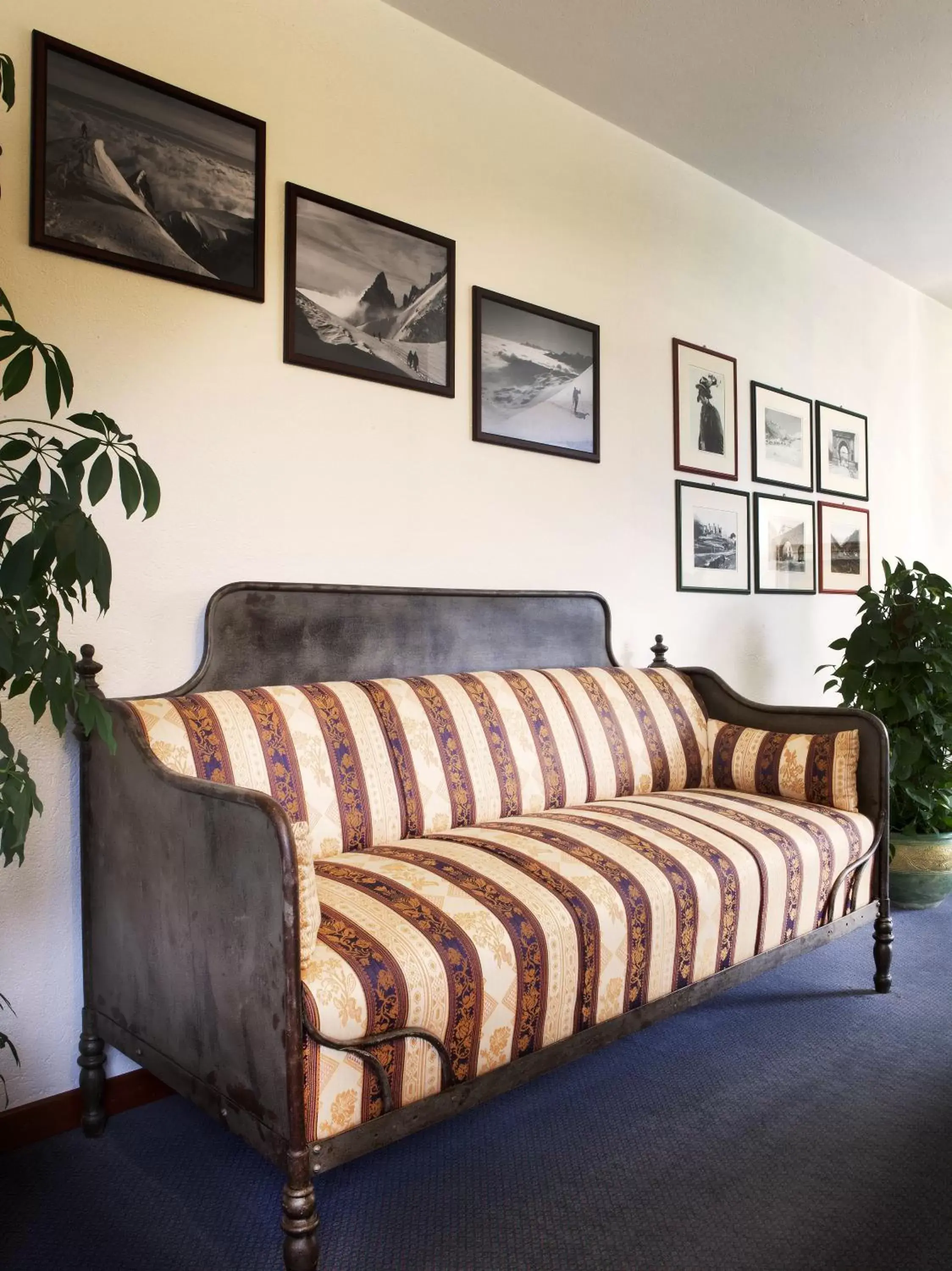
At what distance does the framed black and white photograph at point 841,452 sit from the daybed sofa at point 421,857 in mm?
2019

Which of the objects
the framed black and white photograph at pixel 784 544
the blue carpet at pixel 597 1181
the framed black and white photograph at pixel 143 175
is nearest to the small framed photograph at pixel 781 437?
the framed black and white photograph at pixel 784 544

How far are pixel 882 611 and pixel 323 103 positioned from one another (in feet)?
9.38

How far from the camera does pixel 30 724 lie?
7.02 feet

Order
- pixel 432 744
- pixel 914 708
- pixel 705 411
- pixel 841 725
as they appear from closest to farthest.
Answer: pixel 432 744 < pixel 841 725 < pixel 914 708 < pixel 705 411

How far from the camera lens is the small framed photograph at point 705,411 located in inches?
156

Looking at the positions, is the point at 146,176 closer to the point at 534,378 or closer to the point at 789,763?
the point at 534,378

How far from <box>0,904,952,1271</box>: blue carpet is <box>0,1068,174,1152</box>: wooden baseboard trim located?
35mm

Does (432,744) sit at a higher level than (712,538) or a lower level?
lower

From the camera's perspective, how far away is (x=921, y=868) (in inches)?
147

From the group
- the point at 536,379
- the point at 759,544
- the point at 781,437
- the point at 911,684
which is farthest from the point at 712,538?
the point at 536,379

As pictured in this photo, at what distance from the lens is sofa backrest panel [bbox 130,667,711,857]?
84.8 inches

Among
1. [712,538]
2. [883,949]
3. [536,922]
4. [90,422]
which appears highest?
[712,538]

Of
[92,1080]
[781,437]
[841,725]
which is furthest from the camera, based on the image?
[781,437]

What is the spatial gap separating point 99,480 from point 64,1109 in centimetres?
155
